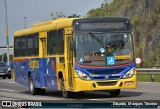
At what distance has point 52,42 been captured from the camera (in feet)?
71.8

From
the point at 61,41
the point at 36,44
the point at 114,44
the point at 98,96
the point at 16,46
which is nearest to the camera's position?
the point at 114,44

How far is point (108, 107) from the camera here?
13328mm

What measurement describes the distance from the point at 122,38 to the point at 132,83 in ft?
5.54

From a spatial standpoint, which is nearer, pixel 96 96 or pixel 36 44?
pixel 96 96

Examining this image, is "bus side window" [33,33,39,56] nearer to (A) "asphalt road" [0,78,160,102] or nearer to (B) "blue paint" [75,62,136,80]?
(A) "asphalt road" [0,78,160,102]

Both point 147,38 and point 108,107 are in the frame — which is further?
point 147,38

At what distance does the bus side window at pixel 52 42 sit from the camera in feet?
71.0

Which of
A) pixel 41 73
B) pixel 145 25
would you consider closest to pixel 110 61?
pixel 41 73

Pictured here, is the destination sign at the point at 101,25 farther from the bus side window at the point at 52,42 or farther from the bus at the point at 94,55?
the bus side window at the point at 52,42

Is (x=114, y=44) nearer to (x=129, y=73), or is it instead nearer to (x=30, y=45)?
(x=129, y=73)

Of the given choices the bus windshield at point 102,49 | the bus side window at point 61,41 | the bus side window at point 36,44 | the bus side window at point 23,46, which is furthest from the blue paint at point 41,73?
the bus windshield at point 102,49

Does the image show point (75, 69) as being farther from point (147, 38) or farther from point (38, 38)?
point (147, 38)

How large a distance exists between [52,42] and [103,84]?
10.9 ft

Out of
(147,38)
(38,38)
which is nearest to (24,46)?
(38,38)
